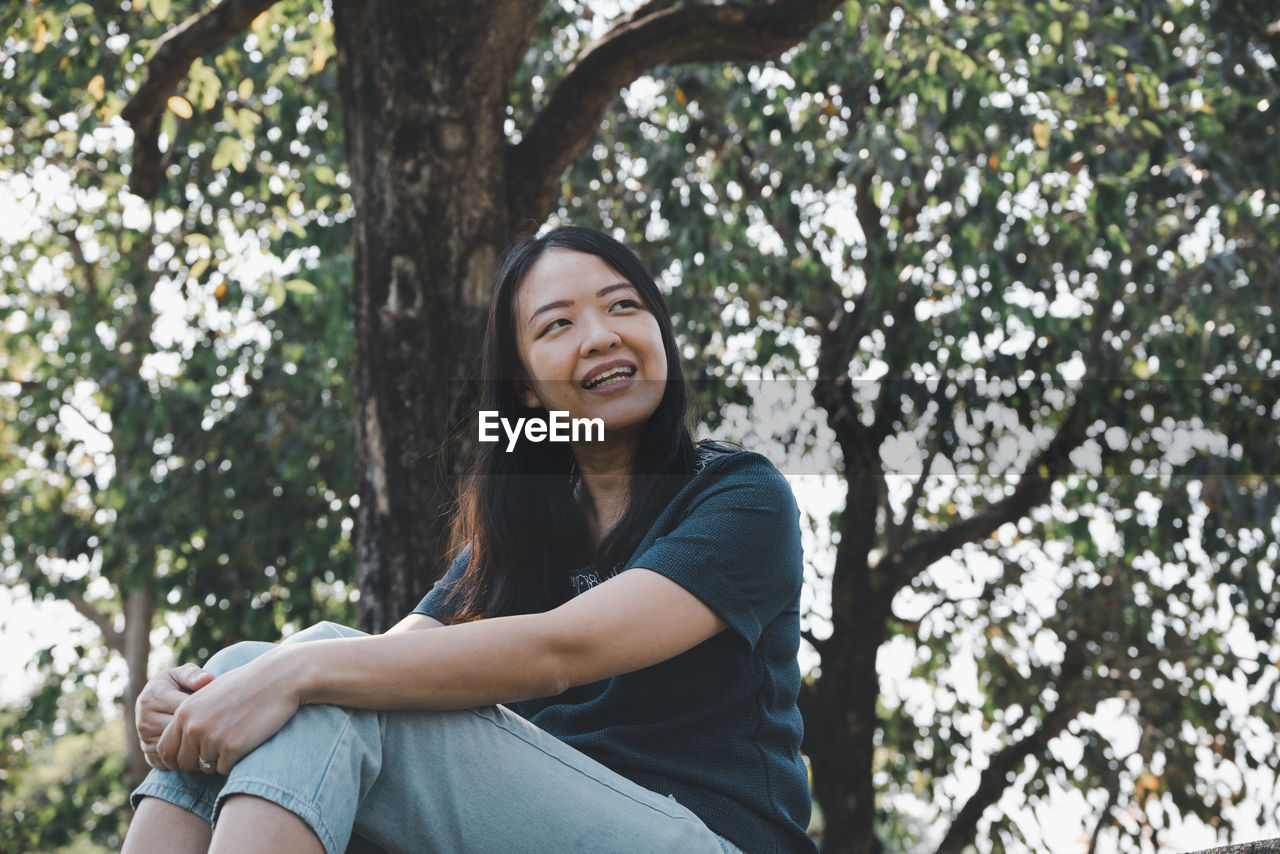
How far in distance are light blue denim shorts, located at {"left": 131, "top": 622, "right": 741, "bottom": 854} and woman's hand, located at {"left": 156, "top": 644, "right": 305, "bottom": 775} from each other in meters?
0.02

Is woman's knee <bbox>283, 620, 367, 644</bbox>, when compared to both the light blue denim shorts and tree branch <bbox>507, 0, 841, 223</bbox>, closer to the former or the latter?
the light blue denim shorts

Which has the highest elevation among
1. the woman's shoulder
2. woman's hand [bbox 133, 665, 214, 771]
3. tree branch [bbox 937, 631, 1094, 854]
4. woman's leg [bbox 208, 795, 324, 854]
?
the woman's shoulder

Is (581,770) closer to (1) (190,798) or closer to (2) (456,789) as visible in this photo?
(2) (456,789)

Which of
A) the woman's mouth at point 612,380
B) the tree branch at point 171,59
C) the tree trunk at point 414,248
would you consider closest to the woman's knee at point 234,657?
the woman's mouth at point 612,380

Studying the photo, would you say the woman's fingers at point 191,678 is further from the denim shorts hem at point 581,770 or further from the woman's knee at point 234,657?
the denim shorts hem at point 581,770

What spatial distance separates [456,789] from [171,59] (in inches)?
119

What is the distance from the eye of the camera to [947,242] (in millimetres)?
6695

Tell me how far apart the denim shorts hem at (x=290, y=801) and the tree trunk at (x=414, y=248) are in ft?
5.97

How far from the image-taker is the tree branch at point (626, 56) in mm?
3693

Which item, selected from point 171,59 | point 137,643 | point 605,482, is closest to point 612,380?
point 605,482

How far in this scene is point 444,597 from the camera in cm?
219

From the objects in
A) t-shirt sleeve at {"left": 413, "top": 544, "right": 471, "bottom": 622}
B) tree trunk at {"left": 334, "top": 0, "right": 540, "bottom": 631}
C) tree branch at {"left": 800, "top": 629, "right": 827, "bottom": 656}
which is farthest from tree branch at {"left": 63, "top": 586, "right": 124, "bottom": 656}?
t-shirt sleeve at {"left": 413, "top": 544, "right": 471, "bottom": 622}

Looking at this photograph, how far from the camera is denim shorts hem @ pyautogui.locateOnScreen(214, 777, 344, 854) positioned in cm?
144

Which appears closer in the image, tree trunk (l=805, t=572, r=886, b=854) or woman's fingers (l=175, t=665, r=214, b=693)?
woman's fingers (l=175, t=665, r=214, b=693)
